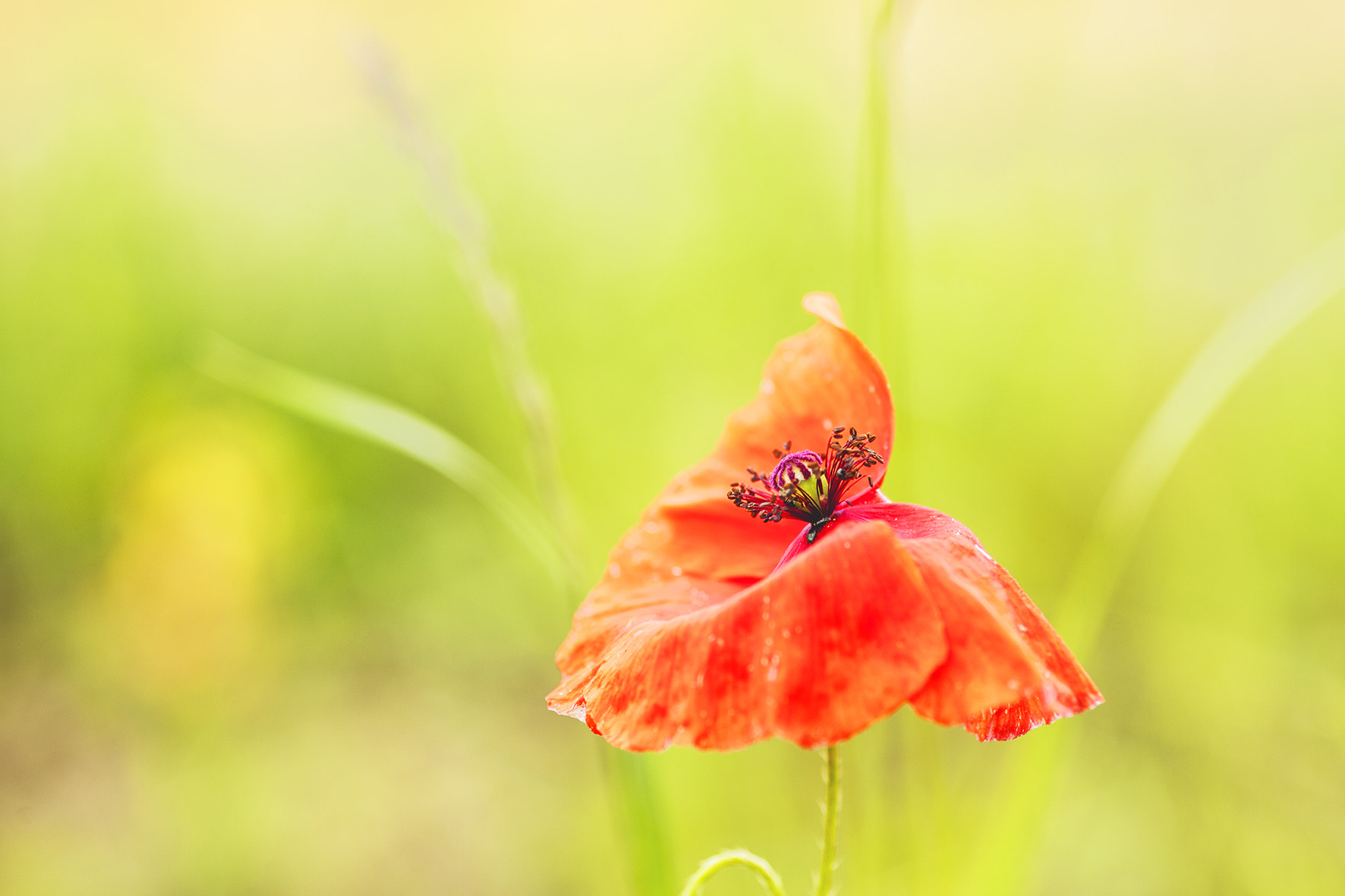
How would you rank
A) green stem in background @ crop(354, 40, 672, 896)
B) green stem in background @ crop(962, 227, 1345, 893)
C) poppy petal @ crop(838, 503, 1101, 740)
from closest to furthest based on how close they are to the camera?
poppy petal @ crop(838, 503, 1101, 740), green stem in background @ crop(354, 40, 672, 896), green stem in background @ crop(962, 227, 1345, 893)

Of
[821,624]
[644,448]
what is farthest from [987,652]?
[644,448]

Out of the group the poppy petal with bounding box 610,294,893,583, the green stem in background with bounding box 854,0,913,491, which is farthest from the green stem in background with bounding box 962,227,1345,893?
the poppy petal with bounding box 610,294,893,583

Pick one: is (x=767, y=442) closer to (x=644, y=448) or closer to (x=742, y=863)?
(x=742, y=863)

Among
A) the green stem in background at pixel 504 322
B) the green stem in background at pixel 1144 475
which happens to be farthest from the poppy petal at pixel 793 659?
the green stem in background at pixel 1144 475

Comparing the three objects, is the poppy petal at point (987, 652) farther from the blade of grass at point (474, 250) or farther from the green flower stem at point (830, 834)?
the blade of grass at point (474, 250)

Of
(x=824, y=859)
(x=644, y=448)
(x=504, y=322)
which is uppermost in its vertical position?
(x=644, y=448)

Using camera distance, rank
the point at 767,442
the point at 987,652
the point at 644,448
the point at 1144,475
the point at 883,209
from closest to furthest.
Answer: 1. the point at 987,652
2. the point at 767,442
3. the point at 883,209
4. the point at 1144,475
5. the point at 644,448

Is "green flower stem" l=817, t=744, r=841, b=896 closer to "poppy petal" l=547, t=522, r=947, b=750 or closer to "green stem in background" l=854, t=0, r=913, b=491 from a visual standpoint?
"poppy petal" l=547, t=522, r=947, b=750
